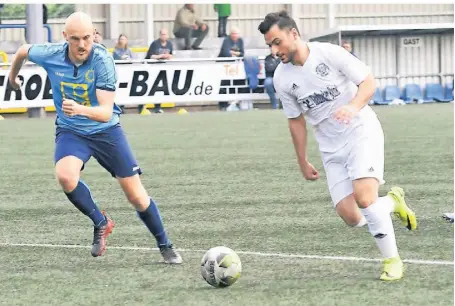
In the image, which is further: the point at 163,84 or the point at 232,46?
the point at 232,46

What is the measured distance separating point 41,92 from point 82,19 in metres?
19.2

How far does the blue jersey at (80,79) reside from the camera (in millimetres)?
7645

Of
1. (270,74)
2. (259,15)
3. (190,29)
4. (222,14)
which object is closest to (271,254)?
(270,74)

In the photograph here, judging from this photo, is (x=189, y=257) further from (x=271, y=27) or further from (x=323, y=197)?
(x=323, y=197)

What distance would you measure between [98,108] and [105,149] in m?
0.43

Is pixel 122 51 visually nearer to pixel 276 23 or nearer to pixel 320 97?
pixel 320 97

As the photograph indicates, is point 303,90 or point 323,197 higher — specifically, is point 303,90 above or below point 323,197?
above

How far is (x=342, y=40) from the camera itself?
32.6 m

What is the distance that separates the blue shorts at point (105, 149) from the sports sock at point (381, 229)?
1.65m

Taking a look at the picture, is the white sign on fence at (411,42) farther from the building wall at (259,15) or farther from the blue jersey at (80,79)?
the blue jersey at (80,79)

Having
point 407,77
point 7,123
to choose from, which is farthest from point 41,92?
point 407,77

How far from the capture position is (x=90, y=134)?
7.83 meters

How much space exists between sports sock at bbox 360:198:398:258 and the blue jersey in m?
1.82

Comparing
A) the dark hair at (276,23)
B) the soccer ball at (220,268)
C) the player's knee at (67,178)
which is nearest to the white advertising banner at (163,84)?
the player's knee at (67,178)
